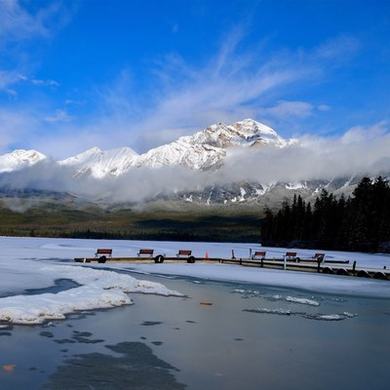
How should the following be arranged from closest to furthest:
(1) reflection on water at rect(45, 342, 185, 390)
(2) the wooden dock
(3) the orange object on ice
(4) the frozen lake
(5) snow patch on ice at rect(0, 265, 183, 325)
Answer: (1) reflection on water at rect(45, 342, 185, 390) → (3) the orange object on ice → (4) the frozen lake → (5) snow patch on ice at rect(0, 265, 183, 325) → (2) the wooden dock

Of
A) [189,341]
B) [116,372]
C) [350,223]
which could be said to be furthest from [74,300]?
[350,223]

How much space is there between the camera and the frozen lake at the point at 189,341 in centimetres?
1107

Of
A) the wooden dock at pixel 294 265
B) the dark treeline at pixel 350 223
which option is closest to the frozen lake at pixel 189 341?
the wooden dock at pixel 294 265

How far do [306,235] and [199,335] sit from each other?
388 feet

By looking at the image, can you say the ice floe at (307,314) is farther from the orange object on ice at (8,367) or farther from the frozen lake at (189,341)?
the orange object on ice at (8,367)

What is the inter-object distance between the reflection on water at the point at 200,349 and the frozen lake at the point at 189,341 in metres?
0.03

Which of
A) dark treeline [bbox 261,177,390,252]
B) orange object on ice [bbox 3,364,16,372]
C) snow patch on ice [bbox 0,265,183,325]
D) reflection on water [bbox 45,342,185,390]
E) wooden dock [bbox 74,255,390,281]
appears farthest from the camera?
dark treeline [bbox 261,177,390,252]

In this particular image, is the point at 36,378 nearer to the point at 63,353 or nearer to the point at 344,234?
the point at 63,353

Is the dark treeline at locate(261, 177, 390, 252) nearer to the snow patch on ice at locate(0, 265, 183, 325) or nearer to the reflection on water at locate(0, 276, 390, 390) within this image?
the snow patch on ice at locate(0, 265, 183, 325)

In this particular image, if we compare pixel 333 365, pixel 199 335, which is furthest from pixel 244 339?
pixel 333 365

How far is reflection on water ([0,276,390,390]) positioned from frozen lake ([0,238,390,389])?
0.03 metres

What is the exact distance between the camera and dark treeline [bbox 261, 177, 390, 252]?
95.2 metres

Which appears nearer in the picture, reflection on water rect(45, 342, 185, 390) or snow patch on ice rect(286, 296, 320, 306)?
reflection on water rect(45, 342, 185, 390)

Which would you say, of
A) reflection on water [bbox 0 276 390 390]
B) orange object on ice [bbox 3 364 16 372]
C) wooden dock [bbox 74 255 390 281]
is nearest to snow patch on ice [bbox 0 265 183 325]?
reflection on water [bbox 0 276 390 390]
